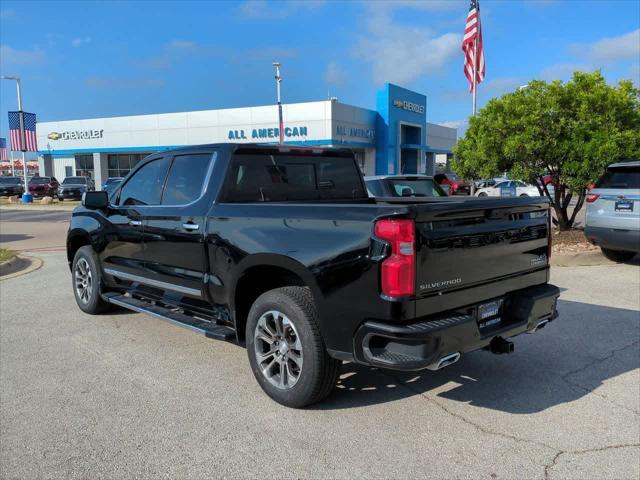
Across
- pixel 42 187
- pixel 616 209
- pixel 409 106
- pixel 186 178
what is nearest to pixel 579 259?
pixel 616 209

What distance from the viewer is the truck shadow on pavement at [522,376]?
3969 millimetres

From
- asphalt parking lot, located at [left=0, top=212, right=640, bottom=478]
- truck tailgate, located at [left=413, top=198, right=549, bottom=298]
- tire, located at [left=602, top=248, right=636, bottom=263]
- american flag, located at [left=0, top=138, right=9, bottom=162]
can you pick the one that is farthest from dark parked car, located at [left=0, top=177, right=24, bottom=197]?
american flag, located at [left=0, top=138, right=9, bottom=162]

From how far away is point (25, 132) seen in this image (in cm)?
3566

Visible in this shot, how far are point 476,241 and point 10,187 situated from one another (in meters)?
43.6

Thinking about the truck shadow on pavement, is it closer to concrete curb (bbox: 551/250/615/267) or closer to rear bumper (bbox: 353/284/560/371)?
rear bumper (bbox: 353/284/560/371)

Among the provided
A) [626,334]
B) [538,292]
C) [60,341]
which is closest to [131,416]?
[60,341]

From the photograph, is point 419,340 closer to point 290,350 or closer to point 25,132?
point 290,350

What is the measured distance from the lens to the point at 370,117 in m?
41.1

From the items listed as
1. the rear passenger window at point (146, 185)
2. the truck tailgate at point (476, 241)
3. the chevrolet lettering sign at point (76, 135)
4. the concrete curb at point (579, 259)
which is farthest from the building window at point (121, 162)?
the truck tailgate at point (476, 241)

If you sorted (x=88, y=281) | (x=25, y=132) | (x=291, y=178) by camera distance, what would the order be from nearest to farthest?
(x=291, y=178) → (x=88, y=281) → (x=25, y=132)

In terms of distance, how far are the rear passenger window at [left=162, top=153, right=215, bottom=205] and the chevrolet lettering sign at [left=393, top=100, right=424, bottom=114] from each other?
38652 millimetres

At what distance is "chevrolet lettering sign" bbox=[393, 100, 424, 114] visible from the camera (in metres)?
42.1

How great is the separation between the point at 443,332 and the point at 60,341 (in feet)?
13.1

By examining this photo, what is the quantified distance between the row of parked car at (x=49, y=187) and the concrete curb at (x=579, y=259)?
32.0 metres
